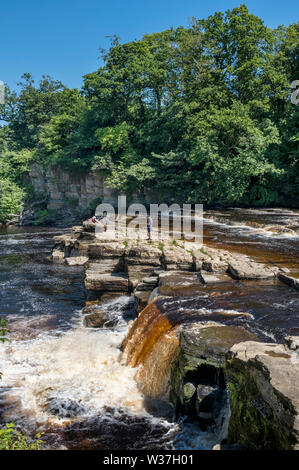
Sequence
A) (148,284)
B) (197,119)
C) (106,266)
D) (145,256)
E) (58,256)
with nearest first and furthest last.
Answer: (148,284)
(145,256)
(106,266)
(58,256)
(197,119)

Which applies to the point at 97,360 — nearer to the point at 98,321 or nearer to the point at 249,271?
the point at 98,321

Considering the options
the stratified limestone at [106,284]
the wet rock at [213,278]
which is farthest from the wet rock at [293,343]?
the stratified limestone at [106,284]

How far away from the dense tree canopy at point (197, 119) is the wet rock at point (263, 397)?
18.5m

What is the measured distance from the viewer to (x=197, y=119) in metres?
24.5

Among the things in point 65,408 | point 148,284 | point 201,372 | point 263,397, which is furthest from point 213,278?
point 263,397

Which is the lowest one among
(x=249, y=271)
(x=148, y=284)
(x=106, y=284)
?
(x=106, y=284)

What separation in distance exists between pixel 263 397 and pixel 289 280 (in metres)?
5.31

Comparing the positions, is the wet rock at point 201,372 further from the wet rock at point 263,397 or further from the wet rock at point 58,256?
the wet rock at point 58,256

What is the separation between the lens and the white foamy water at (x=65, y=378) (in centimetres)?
524

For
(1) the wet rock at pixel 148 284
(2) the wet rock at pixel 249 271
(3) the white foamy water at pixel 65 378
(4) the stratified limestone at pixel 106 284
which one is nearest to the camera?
(3) the white foamy water at pixel 65 378

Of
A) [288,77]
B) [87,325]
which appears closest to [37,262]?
[87,325]

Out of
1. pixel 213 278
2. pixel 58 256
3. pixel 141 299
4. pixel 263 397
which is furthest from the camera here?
pixel 58 256

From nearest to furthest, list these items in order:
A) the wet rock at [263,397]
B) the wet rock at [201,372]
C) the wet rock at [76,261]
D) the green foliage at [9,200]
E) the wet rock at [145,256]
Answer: the wet rock at [263,397] → the wet rock at [201,372] → the wet rock at [145,256] → the wet rock at [76,261] → the green foliage at [9,200]

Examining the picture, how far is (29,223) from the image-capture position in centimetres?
3094
